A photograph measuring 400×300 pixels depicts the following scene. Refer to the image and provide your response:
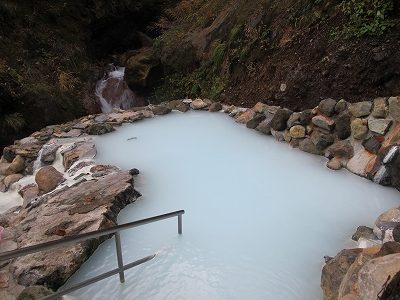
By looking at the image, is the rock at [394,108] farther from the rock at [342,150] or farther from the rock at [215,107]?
the rock at [215,107]

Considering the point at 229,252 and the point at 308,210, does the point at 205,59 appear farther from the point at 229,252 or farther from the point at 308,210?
the point at 229,252

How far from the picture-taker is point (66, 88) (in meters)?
10.1

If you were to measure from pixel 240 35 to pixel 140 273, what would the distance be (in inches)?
259

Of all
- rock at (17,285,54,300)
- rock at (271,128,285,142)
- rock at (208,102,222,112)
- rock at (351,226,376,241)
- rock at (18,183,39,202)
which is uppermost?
rock at (208,102,222,112)

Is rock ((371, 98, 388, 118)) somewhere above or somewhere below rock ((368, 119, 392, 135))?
above

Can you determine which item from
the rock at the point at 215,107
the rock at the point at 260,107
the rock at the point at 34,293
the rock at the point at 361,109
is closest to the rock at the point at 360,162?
the rock at the point at 361,109

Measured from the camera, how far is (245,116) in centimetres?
657

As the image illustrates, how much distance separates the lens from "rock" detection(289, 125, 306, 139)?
5309 millimetres

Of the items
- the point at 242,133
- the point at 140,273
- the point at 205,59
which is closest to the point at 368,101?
the point at 242,133

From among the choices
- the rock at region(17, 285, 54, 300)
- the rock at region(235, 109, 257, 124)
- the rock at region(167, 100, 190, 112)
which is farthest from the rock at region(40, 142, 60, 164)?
the rock at region(17, 285, 54, 300)

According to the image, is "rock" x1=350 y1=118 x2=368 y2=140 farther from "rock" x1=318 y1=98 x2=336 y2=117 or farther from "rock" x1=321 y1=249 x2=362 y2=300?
"rock" x1=321 y1=249 x2=362 y2=300

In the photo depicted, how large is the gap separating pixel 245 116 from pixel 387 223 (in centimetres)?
381

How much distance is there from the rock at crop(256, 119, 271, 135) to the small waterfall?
231 inches

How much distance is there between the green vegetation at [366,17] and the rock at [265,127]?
1968 millimetres
